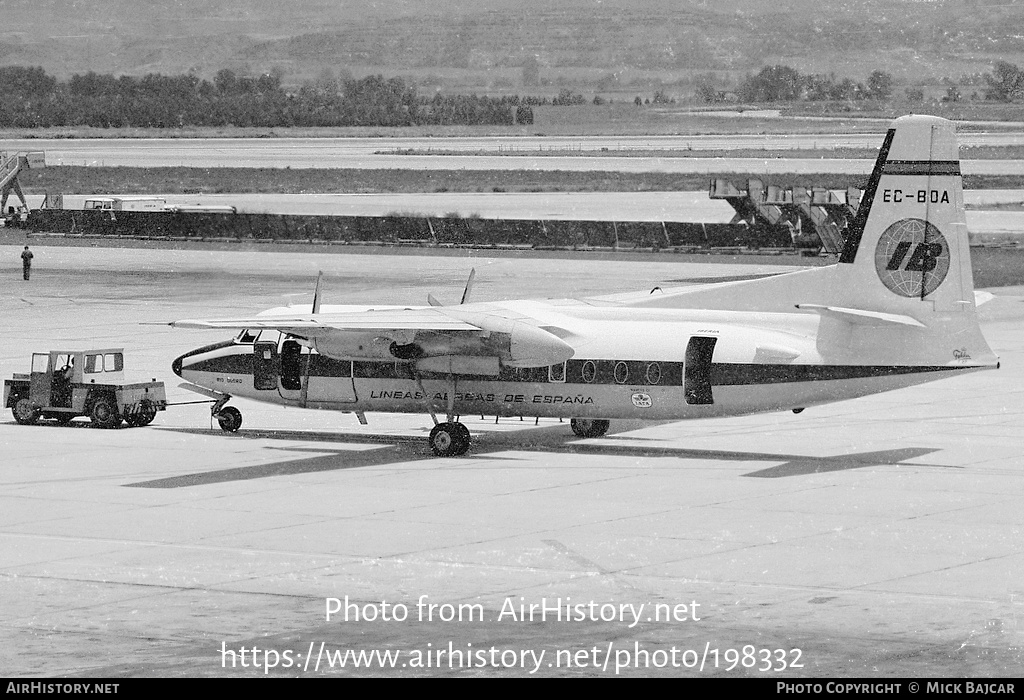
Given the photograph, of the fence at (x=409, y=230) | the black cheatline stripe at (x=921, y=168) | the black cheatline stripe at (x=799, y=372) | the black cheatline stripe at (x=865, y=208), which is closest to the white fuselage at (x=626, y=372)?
the black cheatline stripe at (x=799, y=372)

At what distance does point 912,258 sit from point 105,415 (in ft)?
54.8

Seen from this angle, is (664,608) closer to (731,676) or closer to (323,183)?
(731,676)

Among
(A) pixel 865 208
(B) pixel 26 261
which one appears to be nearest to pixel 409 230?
(B) pixel 26 261

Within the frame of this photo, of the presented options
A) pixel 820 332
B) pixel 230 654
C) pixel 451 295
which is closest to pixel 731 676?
pixel 230 654

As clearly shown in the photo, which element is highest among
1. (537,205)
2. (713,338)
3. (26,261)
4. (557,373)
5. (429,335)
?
(713,338)

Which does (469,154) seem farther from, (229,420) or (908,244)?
(908,244)

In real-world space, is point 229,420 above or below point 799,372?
below

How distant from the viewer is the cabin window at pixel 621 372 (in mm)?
29891

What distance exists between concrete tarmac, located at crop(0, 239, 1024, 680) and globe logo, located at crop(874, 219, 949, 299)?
3.19 meters

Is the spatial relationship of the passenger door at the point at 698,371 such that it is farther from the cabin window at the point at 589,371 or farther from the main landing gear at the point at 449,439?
the main landing gear at the point at 449,439

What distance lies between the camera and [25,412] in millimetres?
34281

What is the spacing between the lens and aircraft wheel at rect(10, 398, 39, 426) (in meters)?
34.2

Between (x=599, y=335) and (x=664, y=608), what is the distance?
12597 millimetres

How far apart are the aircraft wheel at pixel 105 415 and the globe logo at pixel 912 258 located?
52.0 ft
